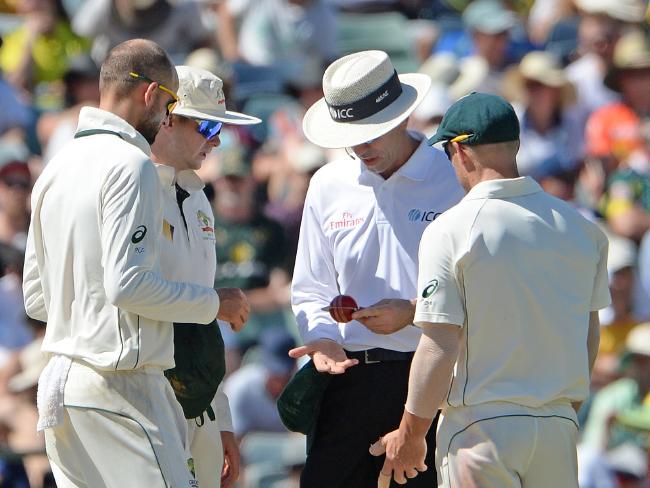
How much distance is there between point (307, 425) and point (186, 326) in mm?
695

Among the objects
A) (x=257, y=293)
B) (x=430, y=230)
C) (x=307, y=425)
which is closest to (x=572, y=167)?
(x=257, y=293)

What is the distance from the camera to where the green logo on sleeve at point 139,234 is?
14.1 feet

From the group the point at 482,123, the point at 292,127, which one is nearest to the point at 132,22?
the point at 292,127

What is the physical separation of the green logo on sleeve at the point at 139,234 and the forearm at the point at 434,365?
0.90 meters

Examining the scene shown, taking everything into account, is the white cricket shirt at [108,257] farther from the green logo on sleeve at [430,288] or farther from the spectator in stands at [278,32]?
the spectator in stands at [278,32]

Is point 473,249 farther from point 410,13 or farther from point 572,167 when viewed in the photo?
point 410,13

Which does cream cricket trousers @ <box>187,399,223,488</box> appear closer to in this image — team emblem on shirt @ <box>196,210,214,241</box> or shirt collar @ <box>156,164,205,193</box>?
team emblem on shirt @ <box>196,210,214,241</box>

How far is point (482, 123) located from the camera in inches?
178

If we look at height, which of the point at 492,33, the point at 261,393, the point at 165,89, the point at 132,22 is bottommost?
the point at 261,393

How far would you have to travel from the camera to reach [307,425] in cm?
540

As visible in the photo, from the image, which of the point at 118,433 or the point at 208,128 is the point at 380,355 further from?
the point at 118,433

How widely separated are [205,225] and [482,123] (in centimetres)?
114

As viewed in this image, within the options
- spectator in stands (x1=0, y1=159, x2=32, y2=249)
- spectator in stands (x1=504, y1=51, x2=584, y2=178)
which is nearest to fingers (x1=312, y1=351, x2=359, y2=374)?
spectator in stands (x1=0, y1=159, x2=32, y2=249)

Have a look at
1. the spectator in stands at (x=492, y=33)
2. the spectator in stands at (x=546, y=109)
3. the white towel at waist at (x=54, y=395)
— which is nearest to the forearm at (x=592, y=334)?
the white towel at waist at (x=54, y=395)
